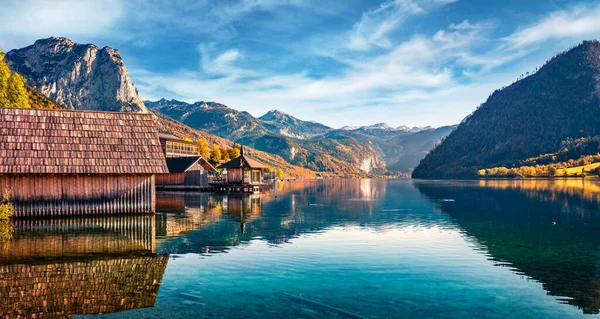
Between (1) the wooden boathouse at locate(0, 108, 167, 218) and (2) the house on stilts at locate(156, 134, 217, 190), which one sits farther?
(2) the house on stilts at locate(156, 134, 217, 190)

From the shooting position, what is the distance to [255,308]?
1355 cm

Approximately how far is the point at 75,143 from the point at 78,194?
3.98 meters

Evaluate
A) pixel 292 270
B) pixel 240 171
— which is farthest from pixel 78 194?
pixel 240 171

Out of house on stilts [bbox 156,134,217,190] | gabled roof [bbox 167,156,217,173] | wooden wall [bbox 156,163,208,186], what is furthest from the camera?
wooden wall [bbox 156,163,208,186]

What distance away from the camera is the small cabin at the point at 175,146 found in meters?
99.7

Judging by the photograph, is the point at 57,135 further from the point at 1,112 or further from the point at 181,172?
the point at 181,172

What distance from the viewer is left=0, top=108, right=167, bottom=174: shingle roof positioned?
3052cm

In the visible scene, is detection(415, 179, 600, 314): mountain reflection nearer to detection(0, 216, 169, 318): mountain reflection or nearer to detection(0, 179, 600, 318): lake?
detection(0, 179, 600, 318): lake

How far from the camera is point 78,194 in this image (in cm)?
3222

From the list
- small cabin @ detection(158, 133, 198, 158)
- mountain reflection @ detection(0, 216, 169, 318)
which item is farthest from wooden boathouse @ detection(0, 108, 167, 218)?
small cabin @ detection(158, 133, 198, 158)

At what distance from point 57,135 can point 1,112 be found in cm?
427

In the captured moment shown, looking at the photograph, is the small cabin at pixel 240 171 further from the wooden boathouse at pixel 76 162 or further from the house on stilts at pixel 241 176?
the wooden boathouse at pixel 76 162

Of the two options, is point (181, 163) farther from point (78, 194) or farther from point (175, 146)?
point (78, 194)

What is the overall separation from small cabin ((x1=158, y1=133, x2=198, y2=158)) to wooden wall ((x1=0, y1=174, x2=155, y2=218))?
65.5 m
